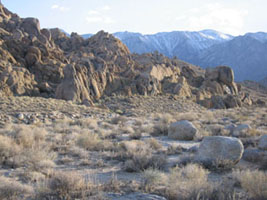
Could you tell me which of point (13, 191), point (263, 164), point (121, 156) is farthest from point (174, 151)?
A: point (13, 191)

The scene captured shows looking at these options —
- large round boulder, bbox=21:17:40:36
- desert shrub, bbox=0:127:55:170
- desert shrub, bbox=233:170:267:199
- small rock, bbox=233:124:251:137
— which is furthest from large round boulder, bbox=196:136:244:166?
large round boulder, bbox=21:17:40:36

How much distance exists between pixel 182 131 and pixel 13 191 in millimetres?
7845

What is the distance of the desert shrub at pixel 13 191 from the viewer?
14.5 ft

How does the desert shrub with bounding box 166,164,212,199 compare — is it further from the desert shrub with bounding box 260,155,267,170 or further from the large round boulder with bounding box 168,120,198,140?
the large round boulder with bounding box 168,120,198,140

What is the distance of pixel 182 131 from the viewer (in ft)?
37.2

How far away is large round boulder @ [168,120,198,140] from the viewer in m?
11.2

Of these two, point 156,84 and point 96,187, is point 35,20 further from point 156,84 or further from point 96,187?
point 96,187

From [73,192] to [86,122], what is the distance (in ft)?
36.1

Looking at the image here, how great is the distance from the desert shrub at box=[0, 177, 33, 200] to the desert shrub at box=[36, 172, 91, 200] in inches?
9.4

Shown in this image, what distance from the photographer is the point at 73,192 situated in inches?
180

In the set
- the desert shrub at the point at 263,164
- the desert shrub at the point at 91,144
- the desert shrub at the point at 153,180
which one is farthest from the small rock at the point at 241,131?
the desert shrub at the point at 153,180

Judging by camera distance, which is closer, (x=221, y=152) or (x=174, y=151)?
(x=221, y=152)

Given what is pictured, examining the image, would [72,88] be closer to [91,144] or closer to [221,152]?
[91,144]

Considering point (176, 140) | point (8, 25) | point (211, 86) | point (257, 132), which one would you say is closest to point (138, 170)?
point (176, 140)
